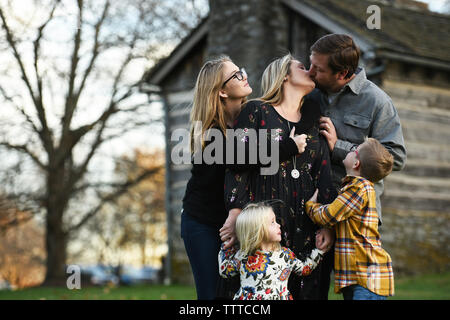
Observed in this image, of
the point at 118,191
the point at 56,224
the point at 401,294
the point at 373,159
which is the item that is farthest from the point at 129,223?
the point at 373,159

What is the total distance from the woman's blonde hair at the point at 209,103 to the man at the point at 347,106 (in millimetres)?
605

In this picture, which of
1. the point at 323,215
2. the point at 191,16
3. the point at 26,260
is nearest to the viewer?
the point at 323,215

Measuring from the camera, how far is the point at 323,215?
3.61 meters

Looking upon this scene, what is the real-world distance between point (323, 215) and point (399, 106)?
8.77 meters

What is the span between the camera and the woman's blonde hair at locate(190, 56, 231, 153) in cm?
389

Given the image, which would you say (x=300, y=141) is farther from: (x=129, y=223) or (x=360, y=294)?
(x=129, y=223)

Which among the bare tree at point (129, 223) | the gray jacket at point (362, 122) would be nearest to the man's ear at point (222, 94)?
the gray jacket at point (362, 122)

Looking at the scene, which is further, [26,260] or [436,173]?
[26,260]

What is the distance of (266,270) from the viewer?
11.8 ft

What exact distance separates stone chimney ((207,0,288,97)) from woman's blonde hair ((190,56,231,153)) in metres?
6.70

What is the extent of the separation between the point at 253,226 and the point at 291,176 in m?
0.42

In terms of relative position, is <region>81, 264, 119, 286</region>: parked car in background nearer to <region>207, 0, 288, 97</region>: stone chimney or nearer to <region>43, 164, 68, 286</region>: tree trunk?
<region>43, 164, 68, 286</region>: tree trunk
